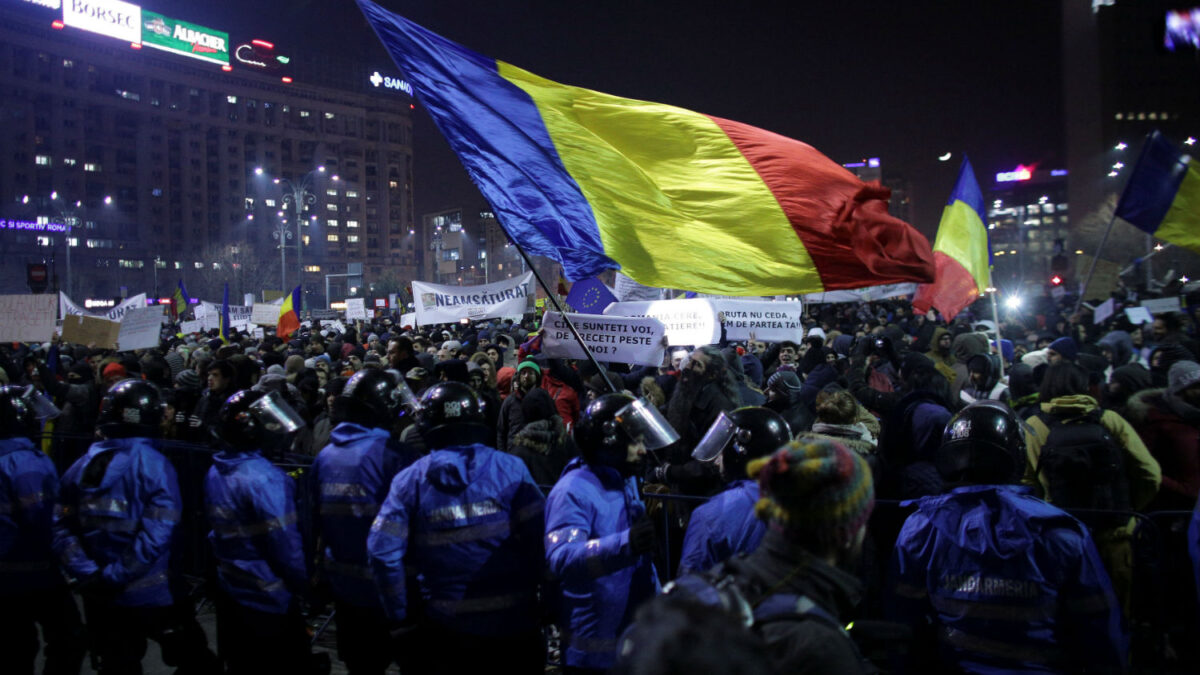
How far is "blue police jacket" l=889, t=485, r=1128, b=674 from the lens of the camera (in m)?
2.71

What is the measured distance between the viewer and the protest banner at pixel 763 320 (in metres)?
9.70

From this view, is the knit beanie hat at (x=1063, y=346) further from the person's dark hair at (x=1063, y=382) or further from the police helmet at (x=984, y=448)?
the police helmet at (x=984, y=448)

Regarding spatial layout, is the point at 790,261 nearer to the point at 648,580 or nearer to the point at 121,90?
the point at 648,580

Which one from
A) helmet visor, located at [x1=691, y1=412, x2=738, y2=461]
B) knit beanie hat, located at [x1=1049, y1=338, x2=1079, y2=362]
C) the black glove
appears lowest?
the black glove

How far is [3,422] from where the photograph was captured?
484 centimetres

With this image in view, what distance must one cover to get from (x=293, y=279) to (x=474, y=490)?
355ft

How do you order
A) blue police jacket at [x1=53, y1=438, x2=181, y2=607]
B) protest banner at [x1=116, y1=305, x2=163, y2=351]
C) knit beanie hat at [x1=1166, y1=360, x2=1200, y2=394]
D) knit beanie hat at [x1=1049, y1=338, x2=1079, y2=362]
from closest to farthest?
1. blue police jacket at [x1=53, y1=438, x2=181, y2=607]
2. knit beanie hat at [x1=1166, y1=360, x2=1200, y2=394]
3. knit beanie hat at [x1=1049, y1=338, x2=1079, y2=362]
4. protest banner at [x1=116, y1=305, x2=163, y2=351]

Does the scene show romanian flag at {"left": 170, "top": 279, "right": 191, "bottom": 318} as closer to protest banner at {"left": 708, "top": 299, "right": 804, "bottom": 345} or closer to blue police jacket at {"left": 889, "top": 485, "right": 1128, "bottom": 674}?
protest banner at {"left": 708, "top": 299, "right": 804, "bottom": 345}

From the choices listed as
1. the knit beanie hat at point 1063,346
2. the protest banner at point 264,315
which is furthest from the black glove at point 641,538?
the protest banner at point 264,315

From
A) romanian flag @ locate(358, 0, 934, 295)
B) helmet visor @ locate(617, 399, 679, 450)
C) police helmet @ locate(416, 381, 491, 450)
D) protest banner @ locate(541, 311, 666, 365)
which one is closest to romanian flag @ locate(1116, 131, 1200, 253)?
romanian flag @ locate(358, 0, 934, 295)

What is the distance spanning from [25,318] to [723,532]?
11593mm

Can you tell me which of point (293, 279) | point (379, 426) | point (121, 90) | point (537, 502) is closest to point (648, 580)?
point (537, 502)

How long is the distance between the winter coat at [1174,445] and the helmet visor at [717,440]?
3.65 metres

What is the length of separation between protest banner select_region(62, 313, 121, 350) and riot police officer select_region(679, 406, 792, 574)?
Result: 12.5 meters
